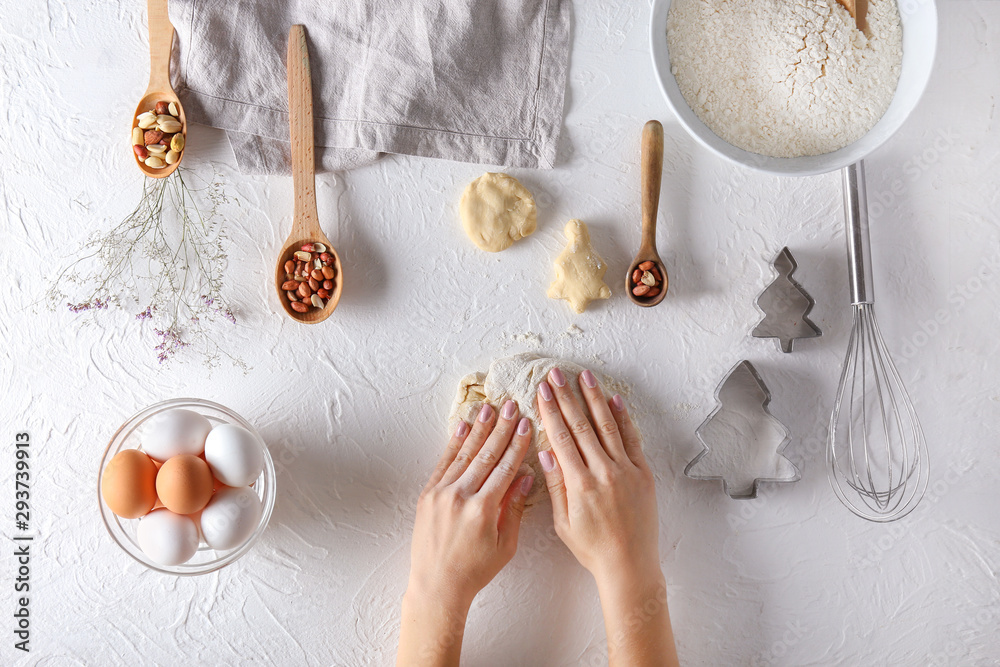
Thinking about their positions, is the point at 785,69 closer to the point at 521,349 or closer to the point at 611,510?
the point at 521,349

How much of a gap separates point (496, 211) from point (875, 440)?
0.69 m

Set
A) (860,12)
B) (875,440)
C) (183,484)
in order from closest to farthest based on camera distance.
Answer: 1. (183,484)
2. (860,12)
3. (875,440)

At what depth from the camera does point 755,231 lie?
93cm

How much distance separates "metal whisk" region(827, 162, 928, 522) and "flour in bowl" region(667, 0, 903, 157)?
179mm

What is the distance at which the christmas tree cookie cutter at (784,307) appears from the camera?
899 millimetres

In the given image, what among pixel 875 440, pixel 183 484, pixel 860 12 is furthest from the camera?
pixel 875 440

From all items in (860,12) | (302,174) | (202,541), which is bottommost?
(202,541)

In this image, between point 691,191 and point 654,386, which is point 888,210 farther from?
point 654,386

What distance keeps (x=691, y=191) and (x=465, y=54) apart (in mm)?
400

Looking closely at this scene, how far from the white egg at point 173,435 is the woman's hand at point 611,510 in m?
0.46

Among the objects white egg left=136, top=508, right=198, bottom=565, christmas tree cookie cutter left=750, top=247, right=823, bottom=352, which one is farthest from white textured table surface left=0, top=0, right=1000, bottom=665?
white egg left=136, top=508, right=198, bottom=565

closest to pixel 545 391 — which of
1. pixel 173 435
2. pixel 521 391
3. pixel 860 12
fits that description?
pixel 521 391

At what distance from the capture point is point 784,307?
0.91 m

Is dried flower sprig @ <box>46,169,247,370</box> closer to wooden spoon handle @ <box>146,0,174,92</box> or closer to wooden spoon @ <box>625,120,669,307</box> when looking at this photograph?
wooden spoon handle @ <box>146,0,174,92</box>
